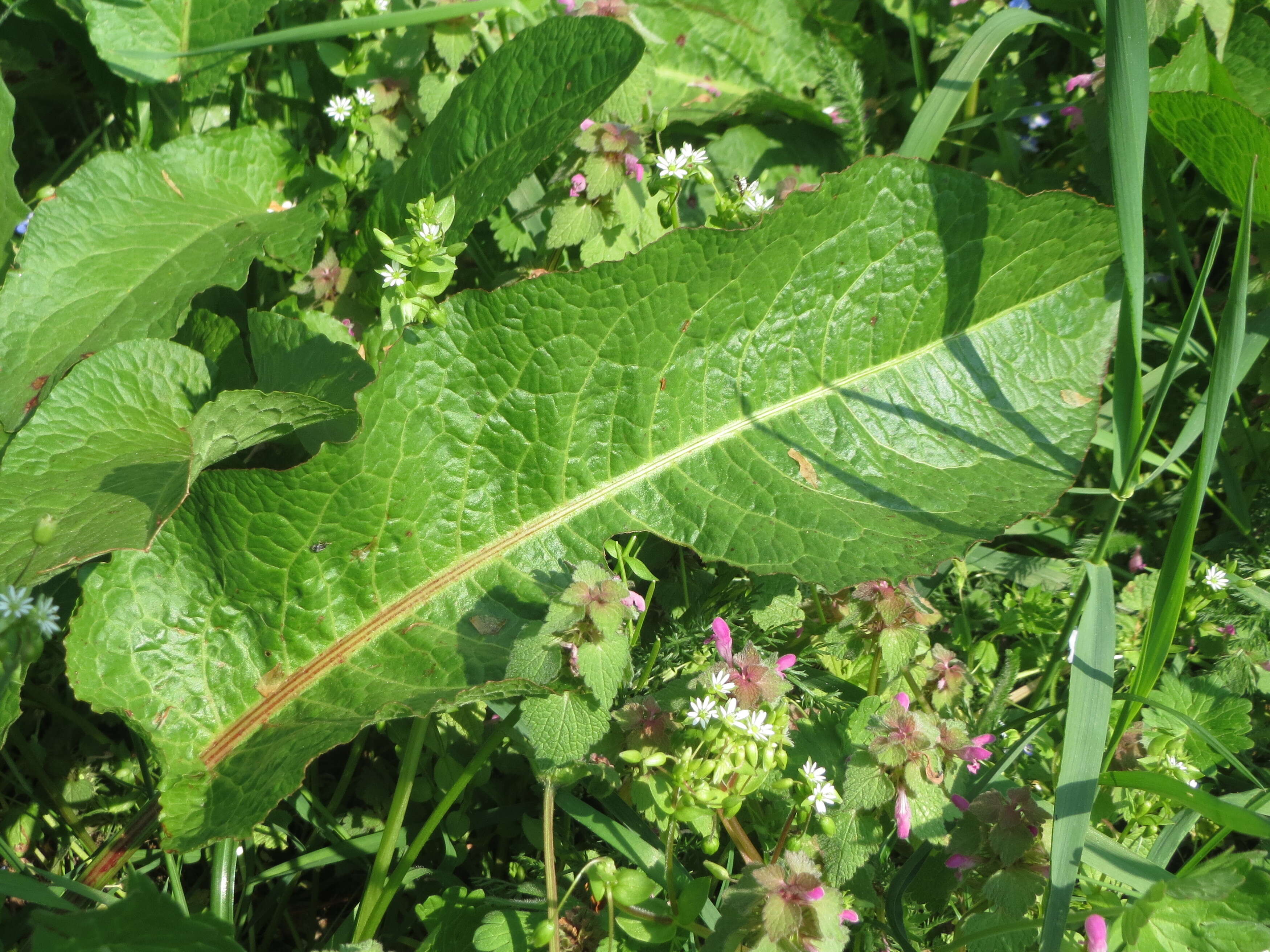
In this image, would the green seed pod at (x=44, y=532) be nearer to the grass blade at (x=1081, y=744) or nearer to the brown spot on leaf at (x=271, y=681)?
Result: the brown spot on leaf at (x=271, y=681)

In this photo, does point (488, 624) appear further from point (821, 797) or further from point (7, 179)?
point (7, 179)

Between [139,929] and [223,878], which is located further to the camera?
[223,878]

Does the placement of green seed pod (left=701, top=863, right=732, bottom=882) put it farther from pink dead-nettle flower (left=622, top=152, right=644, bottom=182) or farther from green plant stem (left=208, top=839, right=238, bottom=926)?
pink dead-nettle flower (left=622, top=152, right=644, bottom=182)

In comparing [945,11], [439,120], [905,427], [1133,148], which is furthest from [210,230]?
[945,11]

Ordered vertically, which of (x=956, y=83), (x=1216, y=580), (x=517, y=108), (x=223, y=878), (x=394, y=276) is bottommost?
(x=1216, y=580)

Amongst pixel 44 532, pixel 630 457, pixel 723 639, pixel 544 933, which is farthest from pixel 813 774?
pixel 44 532

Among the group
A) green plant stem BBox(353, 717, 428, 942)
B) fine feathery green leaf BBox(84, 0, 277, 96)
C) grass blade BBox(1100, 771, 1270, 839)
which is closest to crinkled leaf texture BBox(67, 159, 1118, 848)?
green plant stem BBox(353, 717, 428, 942)

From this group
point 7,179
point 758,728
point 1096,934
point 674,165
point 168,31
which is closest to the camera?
point 1096,934
